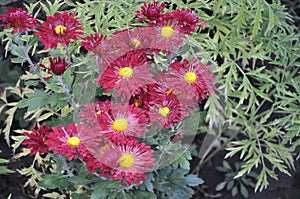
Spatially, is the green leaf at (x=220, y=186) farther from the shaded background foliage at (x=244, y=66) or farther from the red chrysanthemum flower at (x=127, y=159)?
the red chrysanthemum flower at (x=127, y=159)

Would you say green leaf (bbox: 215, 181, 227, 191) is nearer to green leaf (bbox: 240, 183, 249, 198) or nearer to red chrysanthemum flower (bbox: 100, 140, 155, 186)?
green leaf (bbox: 240, 183, 249, 198)

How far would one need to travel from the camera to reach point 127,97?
0.95 metres

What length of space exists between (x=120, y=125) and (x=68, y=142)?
0.34 ft

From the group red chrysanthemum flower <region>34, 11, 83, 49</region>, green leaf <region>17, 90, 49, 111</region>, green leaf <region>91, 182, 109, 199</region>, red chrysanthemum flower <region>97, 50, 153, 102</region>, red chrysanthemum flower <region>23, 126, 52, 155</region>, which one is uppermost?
red chrysanthemum flower <region>34, 11, 83, 49</region>

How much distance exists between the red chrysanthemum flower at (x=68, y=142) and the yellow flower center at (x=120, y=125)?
0.06 meters

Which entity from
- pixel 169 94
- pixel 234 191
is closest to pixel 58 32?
pixel 169 94

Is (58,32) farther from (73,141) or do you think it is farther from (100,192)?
(100,192)

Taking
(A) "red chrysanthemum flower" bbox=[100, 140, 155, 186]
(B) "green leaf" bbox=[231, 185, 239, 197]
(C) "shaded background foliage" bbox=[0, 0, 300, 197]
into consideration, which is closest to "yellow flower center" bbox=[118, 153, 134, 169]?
(A) "red chrysanthemum flower" bbox=[100, 140, 155, 186]

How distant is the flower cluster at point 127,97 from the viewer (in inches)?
35.8

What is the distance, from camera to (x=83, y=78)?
1.16 meters

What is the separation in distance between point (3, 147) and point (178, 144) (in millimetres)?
943

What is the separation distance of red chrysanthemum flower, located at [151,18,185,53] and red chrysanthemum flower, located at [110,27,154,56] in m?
0.01

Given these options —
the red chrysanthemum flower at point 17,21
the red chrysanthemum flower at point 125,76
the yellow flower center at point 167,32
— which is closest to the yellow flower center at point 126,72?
the red chrysanthemum flower at point 125,76

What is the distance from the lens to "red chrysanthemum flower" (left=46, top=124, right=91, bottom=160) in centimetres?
89
